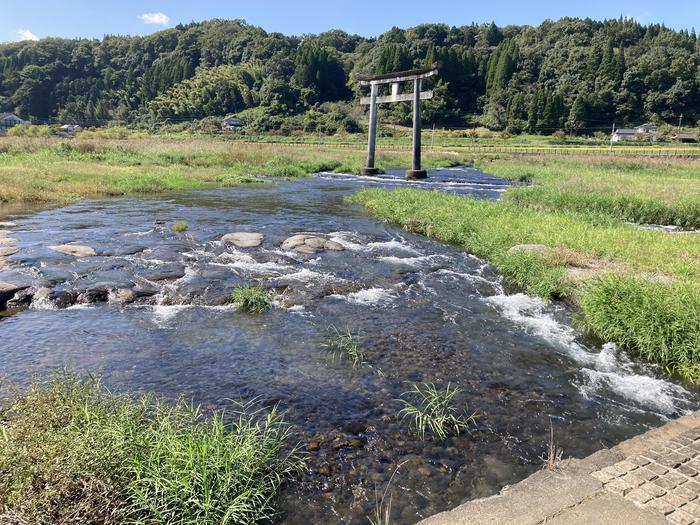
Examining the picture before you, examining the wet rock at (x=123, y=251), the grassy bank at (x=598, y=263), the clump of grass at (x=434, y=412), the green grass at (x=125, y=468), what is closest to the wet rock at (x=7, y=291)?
the wet rock at (x=123, y=251)

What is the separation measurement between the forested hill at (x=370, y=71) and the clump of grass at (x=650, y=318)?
291 feet

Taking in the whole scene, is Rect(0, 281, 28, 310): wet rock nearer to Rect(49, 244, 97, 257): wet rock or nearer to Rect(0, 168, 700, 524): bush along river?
Rect(0, 168, 700, 524): bush along river

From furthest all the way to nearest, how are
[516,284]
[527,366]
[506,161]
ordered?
1. [506,161]
2. [516,284]
3. [527,366]

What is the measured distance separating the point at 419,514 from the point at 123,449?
2655mm

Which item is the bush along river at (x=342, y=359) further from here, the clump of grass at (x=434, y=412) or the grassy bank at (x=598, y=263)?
the grassy bank at (x=598, y=263)

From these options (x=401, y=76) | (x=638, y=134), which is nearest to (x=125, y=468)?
(x=401, y=76)

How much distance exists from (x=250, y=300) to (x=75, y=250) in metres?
6.22

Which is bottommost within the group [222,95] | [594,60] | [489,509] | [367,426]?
[367,426]

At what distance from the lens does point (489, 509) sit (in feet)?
12.5

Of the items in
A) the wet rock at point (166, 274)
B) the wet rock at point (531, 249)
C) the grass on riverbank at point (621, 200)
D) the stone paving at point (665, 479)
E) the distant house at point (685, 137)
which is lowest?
the wet rock at point (166, 274)

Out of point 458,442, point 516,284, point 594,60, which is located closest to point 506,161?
point 516,284

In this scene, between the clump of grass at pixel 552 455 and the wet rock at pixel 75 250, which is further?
the wet rock at pixel 75 250

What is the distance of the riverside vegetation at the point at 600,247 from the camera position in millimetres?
7469

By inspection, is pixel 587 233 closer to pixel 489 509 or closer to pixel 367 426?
pixel 367 426
